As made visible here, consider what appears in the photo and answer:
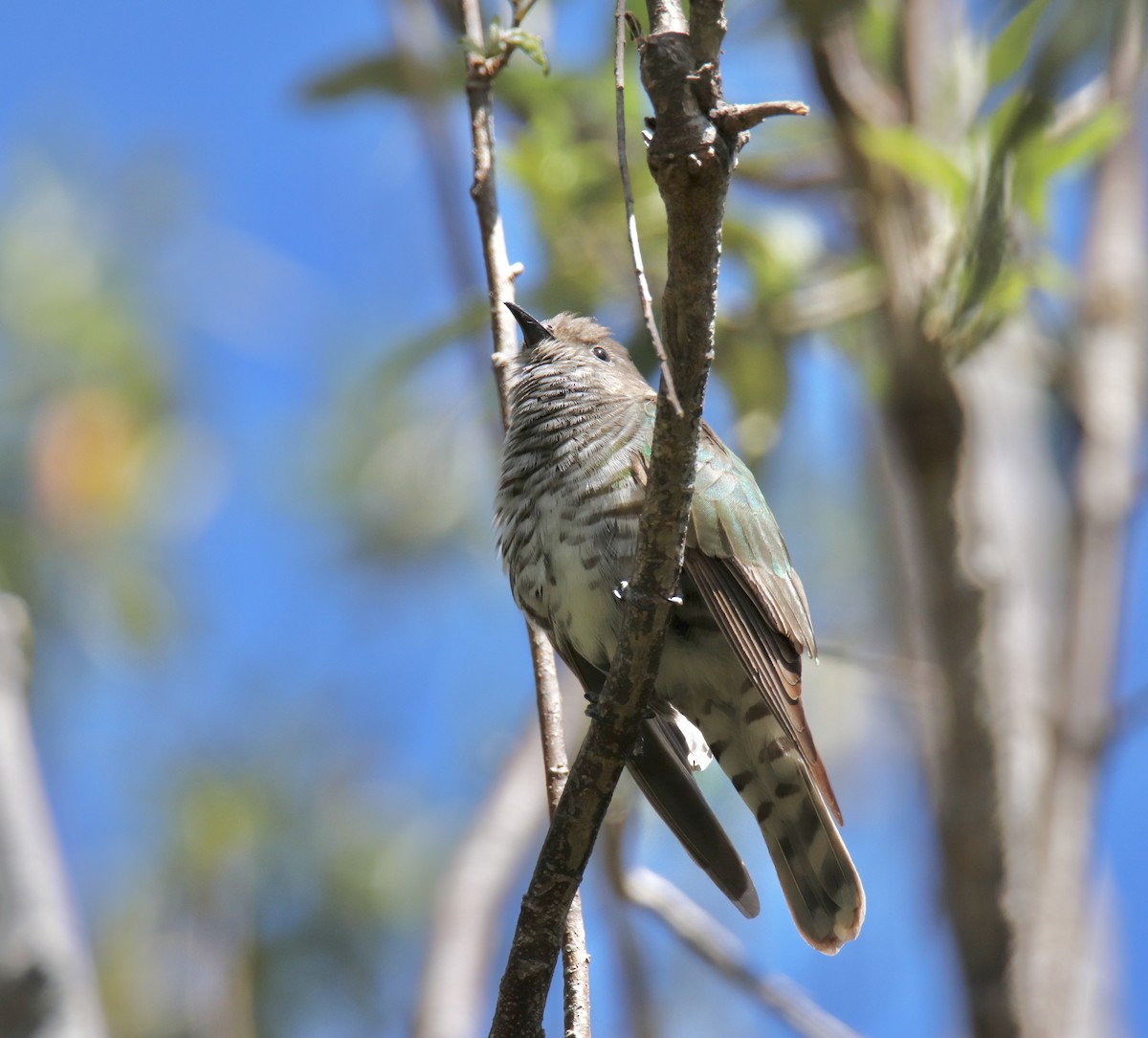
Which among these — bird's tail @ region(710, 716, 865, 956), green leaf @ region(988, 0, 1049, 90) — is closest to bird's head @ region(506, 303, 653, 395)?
bird's tail @ region(710, 716, 865, 956)

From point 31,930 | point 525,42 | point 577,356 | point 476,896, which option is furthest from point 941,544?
point 31,930

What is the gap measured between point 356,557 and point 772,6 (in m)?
4.80

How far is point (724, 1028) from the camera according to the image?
22.5ft

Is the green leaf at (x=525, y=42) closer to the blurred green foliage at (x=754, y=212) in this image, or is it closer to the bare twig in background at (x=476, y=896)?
the blurred green foliage at (x=754, y=212)

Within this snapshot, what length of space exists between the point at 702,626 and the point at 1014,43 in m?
1.79

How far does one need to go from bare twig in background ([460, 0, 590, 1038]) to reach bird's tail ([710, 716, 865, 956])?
794mm

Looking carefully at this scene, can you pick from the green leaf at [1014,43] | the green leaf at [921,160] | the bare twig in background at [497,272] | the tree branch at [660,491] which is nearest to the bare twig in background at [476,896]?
the bare twig in background at [497,272]

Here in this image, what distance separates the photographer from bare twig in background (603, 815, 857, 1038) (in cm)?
405

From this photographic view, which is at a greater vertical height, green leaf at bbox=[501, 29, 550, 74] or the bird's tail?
green leaf at bbox=[501, 29, 550, 74]

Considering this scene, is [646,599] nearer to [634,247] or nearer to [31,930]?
[634,247]

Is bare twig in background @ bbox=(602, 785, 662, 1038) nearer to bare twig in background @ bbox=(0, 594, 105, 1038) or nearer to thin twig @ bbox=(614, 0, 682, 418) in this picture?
bare twig in background @ bbox=(0, 594, 105, 1038)

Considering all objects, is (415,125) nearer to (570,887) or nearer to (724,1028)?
(570,887)

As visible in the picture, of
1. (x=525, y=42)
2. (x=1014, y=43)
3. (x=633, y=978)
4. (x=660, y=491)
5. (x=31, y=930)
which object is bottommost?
(x=633, y=978)

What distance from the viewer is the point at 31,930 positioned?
8.06ft
